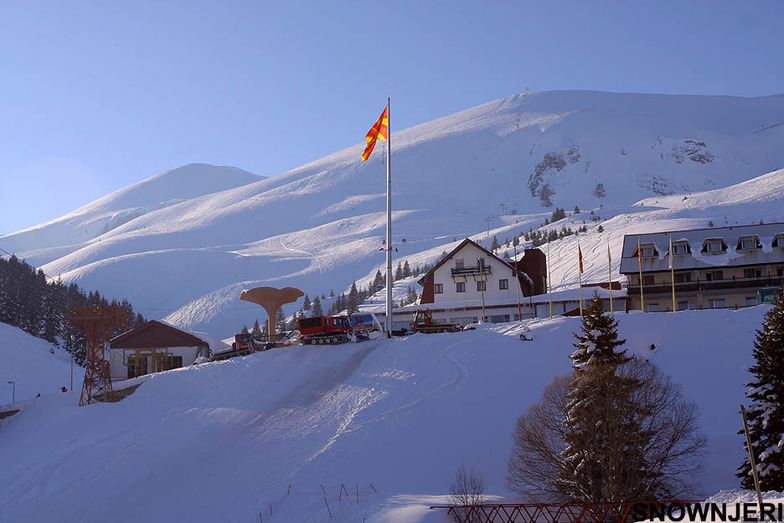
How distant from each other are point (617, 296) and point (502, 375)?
25778 millimetres

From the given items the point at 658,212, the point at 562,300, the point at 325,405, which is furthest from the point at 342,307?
the point at 325,405

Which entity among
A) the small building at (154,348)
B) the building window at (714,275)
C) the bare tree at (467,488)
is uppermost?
the building window at (714,275)

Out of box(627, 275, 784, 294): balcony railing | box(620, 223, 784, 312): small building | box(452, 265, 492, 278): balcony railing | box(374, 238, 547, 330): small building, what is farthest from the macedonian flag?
box(627, 275, 784, 294): balcony railing

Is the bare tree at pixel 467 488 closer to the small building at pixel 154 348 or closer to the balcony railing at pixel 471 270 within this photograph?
the balcony railing at pixel 471 270

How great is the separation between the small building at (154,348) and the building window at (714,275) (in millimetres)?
46345

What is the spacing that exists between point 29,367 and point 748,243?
74.8 m

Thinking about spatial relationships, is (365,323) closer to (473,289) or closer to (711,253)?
(473,289)

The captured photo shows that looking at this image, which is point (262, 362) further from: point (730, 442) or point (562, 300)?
point (730, 442)

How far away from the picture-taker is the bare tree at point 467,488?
1401 inches

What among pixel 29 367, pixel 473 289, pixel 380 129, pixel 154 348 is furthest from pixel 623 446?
pixel 29 367

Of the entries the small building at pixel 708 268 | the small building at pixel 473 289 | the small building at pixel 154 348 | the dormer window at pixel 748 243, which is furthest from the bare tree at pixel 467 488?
the small building at pixel 154 348

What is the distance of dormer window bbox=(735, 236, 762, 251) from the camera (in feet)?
230

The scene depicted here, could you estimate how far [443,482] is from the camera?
41000mm

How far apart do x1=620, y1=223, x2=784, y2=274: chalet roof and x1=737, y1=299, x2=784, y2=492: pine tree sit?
40221mm
